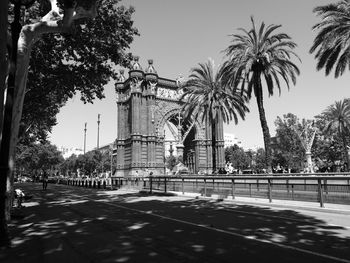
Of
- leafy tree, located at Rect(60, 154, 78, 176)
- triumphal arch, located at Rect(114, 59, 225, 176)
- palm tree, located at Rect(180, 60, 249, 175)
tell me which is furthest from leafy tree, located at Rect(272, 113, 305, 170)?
leafy tree, located at Rect(60, 154, 78, 176)

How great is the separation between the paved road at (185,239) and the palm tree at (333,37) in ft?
44.3

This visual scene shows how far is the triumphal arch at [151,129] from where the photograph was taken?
162 ft

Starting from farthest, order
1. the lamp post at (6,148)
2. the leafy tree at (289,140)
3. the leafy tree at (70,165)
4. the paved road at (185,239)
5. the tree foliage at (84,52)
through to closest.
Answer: the leafy tree at (70,165), the leafy tree at (289,140), the tree foliage at (84,52), the lamp post at (6,148), the paved road at (185,239)

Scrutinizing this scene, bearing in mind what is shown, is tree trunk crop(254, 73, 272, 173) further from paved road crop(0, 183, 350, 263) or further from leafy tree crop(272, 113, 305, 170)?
leafy tree crop(272, 113, 305, 170)

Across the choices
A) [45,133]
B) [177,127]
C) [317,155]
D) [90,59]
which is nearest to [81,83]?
[90,59]

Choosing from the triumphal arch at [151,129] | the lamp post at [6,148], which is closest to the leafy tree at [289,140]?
the triumphal arch at [151,129]

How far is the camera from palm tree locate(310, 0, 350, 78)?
20.1 meters

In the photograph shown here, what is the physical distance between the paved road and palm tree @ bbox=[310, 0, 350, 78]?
44.3 ft

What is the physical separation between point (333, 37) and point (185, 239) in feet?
59.8

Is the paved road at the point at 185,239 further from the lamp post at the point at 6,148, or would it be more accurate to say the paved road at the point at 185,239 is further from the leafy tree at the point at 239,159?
the leafy tree at the point at 239,159

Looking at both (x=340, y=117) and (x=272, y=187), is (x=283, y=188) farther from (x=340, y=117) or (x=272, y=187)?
(x=340, y=117)

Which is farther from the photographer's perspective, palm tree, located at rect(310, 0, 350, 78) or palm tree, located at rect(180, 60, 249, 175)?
palm tree, located at rect(180, 60, 249, 175)

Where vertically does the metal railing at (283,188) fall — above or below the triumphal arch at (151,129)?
below

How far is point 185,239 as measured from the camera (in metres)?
7.44
